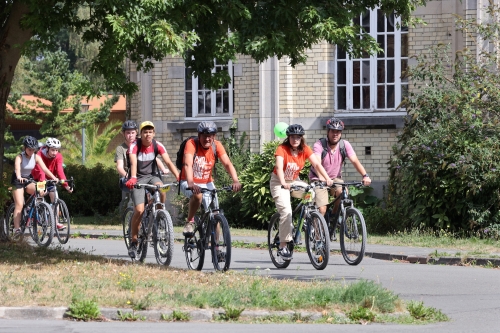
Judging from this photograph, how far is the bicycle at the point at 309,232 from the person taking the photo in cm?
1284

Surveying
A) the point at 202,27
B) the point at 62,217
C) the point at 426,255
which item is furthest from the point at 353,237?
the point at 62,217

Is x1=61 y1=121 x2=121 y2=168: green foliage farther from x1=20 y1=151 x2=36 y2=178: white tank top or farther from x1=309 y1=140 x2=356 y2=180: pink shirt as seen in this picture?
x1=309 y1=140 x2=356 y2=180: pink shirt

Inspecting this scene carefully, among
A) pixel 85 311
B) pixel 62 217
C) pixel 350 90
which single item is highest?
pixel 350 90

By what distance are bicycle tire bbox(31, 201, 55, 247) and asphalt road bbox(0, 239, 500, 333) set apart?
846mm

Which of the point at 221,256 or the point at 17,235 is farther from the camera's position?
the point at 17,235

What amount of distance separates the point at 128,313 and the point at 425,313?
2.55 meters

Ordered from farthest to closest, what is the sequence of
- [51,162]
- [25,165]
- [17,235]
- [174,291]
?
[51,162] < [25,165] < [17,235] < [174,291]

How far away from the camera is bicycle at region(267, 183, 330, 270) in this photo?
12.8 meters

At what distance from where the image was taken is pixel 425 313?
9078mm

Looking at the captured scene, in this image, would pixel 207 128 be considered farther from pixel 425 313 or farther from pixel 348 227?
pixel 425 313

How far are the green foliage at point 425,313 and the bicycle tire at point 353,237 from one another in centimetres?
380

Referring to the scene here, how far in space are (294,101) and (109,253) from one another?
28.1 feet

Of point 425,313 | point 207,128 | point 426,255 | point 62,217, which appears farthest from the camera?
point 62,217

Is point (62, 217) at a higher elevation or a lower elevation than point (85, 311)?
higher
